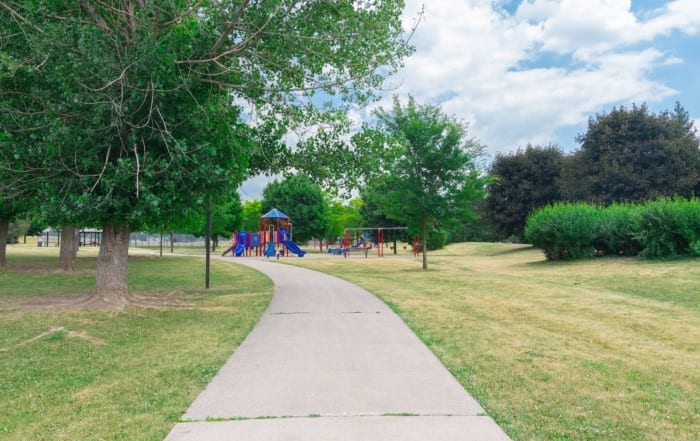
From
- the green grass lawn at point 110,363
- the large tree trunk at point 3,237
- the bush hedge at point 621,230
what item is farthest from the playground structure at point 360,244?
the green grass lawn at point 110,363

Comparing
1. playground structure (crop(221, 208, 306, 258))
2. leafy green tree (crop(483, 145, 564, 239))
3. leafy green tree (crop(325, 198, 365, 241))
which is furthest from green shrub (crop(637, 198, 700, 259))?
leafy green tree (crop(325, 198, 365, 241))

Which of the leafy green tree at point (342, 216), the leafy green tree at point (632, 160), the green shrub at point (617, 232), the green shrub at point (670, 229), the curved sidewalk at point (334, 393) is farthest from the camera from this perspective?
the leafy green tree at point (342, 216)

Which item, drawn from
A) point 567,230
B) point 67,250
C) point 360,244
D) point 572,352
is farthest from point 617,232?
point 360,244

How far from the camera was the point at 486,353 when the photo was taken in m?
6.89

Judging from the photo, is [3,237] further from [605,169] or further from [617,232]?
[605,169]

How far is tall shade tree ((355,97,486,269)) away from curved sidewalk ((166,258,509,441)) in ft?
55.3

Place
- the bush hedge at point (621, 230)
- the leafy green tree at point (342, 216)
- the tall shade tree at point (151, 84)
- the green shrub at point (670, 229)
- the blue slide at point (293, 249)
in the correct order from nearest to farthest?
the tall shade tree at point (151, 84), the green shrub at point (670, 229), the bush hedge at point (621, 230), the blue slide at point (293, 249), the leafy green tree at point (342, 216)

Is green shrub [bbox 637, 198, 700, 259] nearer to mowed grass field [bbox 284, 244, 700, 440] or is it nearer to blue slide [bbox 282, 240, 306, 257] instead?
mowed grass field [bbox 284, 244, 700, 440]

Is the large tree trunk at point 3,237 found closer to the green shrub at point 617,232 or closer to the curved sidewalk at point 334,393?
the curved sidewalk at point 334,393

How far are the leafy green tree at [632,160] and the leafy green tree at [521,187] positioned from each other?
1.94 m

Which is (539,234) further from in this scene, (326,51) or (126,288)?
(126,288)

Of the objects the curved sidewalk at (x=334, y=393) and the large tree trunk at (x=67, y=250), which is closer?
the curved sidewalk at (x=334, y=393)

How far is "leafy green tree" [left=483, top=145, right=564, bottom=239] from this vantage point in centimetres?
4400

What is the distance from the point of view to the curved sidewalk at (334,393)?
399cm
